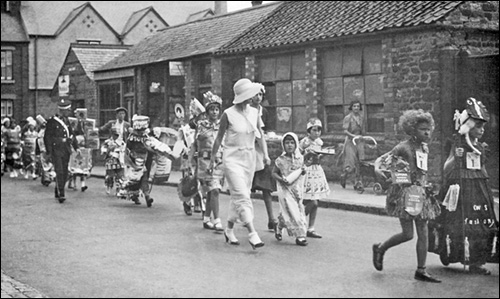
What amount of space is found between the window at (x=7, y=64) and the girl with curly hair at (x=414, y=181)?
39.2 meters

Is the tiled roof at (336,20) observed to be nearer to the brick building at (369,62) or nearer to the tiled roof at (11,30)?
the brick building at (369,62)

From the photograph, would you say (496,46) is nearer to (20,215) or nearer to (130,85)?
(20,215)

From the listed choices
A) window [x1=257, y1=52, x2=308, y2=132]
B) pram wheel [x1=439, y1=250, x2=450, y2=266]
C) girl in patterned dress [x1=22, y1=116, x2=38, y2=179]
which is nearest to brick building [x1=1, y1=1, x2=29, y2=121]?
girl in patterned dress [x1=22, y1=116, x2=38, y2=179]

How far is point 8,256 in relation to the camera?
7.65 m

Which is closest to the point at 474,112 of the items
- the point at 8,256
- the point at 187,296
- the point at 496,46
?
the point at 187,296

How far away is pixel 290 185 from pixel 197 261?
5.30 feet

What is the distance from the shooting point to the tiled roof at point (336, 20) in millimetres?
11727

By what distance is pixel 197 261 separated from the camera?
7223mm

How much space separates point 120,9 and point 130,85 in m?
24.7

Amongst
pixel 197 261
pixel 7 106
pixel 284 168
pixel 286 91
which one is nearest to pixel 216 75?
pixel 286 91

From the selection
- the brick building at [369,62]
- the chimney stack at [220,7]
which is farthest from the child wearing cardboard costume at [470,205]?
the chimney stack at [220,7]

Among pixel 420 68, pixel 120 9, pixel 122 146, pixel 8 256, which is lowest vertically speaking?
pixel 8 256

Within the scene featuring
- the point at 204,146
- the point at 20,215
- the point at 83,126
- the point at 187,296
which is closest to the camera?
the point at 187,296

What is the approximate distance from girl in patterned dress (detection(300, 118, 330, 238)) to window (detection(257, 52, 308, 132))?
4210mm
